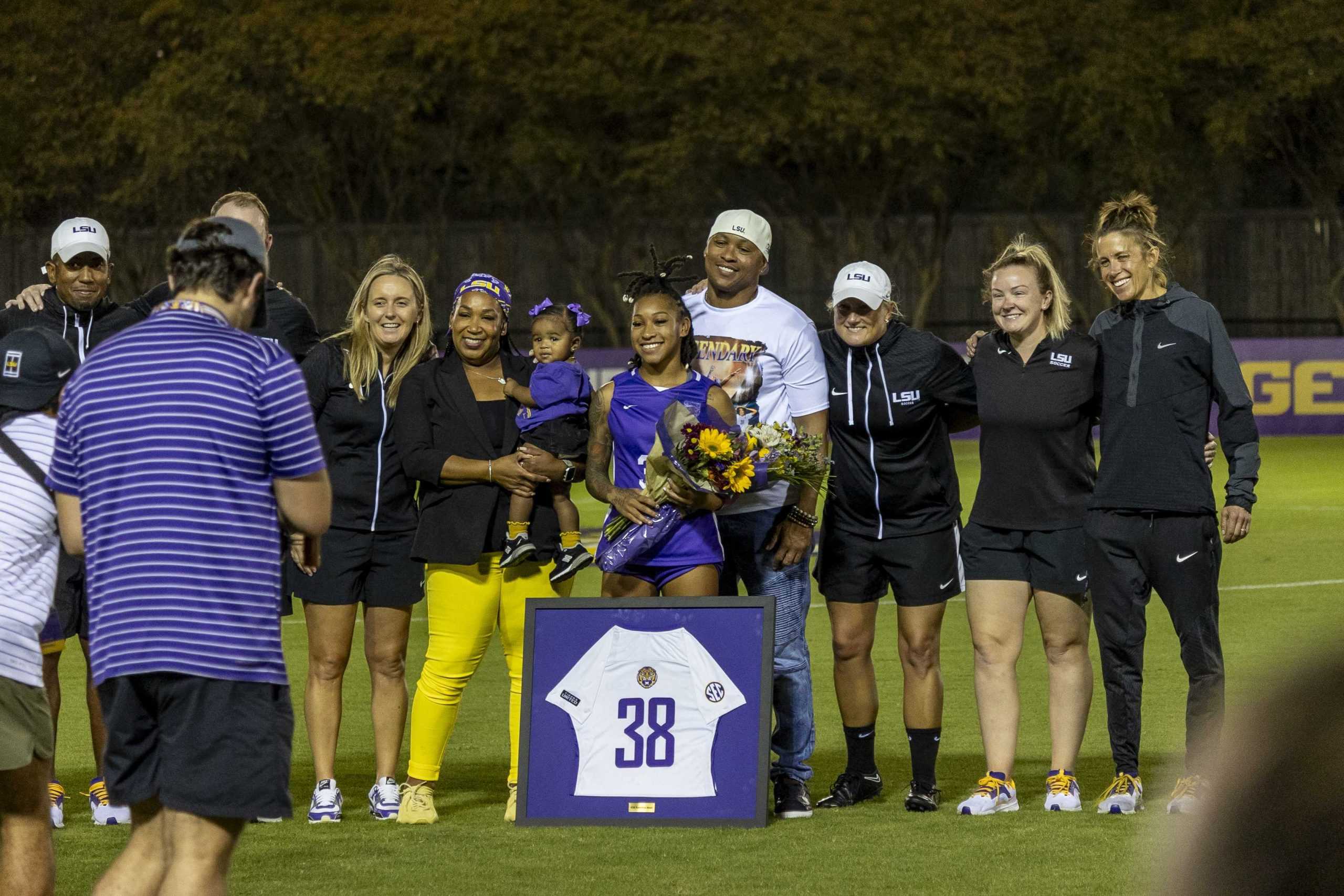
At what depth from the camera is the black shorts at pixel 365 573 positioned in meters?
7.01

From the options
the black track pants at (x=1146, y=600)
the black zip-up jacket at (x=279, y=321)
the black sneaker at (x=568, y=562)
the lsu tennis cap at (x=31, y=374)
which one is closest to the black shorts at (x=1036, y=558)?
the black track pants at (x=1146, y=600)

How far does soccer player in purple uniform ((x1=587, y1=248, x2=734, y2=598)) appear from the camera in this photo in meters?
6.70

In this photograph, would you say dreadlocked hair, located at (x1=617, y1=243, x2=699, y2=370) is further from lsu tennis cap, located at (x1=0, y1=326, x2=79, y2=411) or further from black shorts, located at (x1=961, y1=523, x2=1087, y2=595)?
lsu tennis cap, located at (x1=0, y1=326, x2=79, y2=411)

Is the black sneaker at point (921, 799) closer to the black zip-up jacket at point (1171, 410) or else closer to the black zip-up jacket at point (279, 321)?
the black zip-up jacket at point (1171, 410)

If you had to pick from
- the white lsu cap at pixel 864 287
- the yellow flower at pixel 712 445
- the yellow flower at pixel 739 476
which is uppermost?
the white lsu cap at pixel 864 287

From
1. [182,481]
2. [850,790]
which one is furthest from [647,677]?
[182,481]

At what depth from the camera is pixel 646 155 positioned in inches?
1414

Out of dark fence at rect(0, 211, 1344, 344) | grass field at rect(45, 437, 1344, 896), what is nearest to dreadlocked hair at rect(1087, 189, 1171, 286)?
grass field at rect(45, 437, 1344, 896)

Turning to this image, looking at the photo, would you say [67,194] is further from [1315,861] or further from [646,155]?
[1315,861]

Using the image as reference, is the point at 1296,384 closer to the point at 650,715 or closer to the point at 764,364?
the point at 764,364

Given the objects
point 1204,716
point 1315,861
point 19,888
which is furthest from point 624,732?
point 1315,861

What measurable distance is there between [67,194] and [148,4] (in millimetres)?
5848

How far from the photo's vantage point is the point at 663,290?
6.80 meters

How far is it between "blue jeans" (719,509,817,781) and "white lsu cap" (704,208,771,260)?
3.33ft
